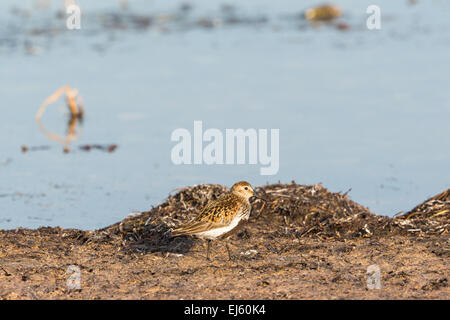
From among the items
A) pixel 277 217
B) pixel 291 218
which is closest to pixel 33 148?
pixel 277 217

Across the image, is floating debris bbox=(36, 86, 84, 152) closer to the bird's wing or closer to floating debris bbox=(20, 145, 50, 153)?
floating debris bbox=(20, 145, 50, 153)

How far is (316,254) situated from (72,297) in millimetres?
2406

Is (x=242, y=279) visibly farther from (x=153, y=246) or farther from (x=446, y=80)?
(x=446, y=80)

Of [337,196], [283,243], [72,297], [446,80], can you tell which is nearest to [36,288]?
[72,297]

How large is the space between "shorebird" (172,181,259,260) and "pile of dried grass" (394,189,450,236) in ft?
5.73

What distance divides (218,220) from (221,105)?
702 cm

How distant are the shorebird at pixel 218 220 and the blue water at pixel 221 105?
2.32 m

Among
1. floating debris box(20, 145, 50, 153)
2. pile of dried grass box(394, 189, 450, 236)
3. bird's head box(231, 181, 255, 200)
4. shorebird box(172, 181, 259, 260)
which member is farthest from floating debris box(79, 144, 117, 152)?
pile of dried grass box(394, 189, 450, 236)

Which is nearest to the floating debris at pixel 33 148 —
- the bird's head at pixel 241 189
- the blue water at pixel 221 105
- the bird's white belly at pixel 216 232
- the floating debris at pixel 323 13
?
the blue water at pixel 221 105

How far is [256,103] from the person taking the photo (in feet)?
48.5

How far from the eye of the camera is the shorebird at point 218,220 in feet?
25.4

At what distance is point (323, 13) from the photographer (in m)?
23.3

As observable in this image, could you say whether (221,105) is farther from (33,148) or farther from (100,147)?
(33,148)

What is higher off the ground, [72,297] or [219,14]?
[219,14]
